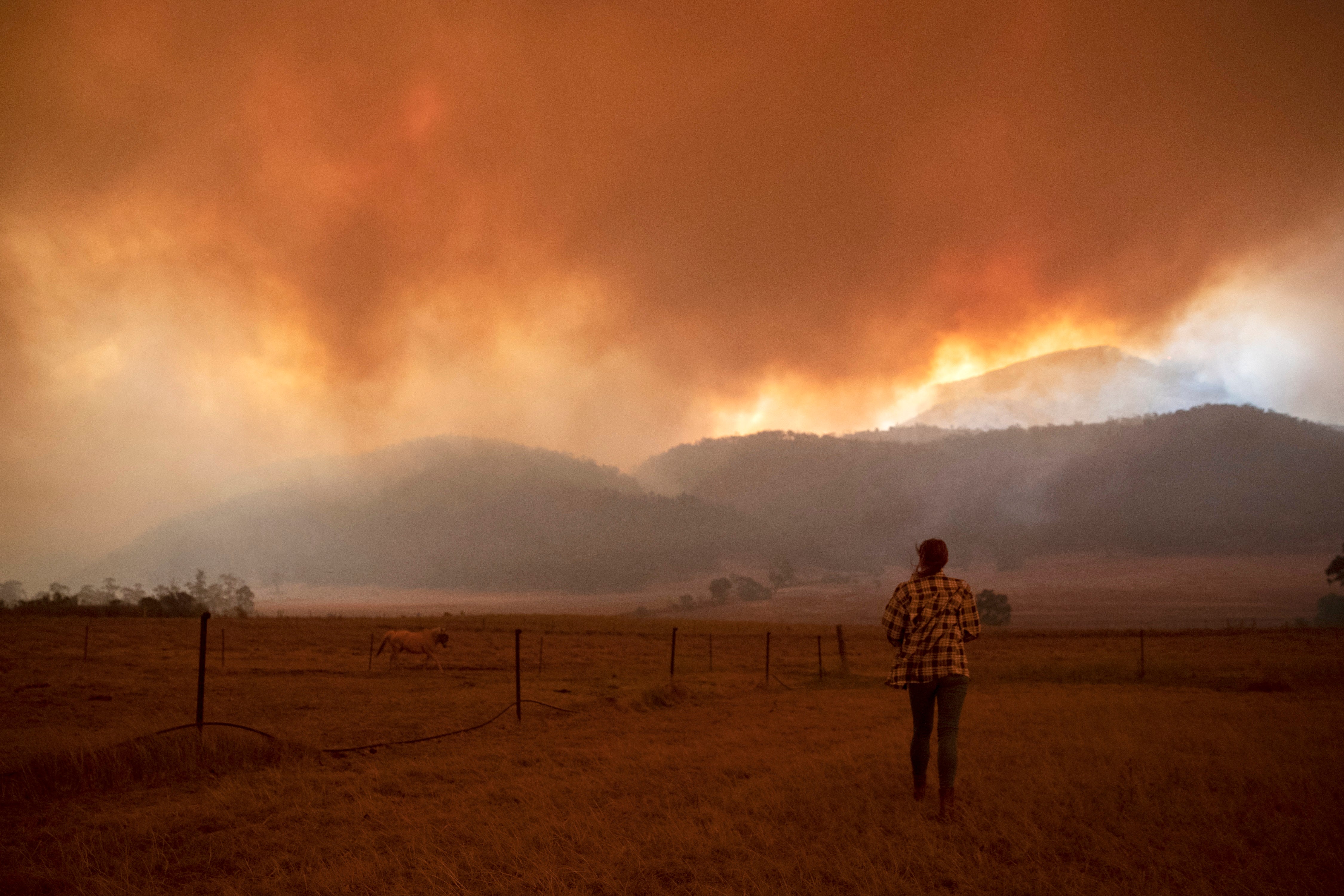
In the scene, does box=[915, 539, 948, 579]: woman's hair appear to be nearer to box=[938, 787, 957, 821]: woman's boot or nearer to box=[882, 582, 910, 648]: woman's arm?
box=[882, 582, 910, 648]: woman's arm

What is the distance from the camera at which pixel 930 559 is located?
666 centimetres

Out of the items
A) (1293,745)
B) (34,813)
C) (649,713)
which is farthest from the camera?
(649,713)

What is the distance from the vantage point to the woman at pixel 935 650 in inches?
246

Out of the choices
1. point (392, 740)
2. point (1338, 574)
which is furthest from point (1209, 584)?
point (392, 740)

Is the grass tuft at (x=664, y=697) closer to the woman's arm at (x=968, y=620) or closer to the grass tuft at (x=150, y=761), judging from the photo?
the grass tuft at (x=150, y=761)

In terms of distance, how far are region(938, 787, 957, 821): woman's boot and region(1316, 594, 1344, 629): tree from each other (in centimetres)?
13596

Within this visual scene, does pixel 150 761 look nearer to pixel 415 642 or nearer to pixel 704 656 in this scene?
pixel 415 642

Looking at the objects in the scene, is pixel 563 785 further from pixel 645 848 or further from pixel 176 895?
pixel 176 895

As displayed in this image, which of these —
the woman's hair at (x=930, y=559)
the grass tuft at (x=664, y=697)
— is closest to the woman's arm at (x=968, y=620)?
the woman's hair at (x=930, y=559)

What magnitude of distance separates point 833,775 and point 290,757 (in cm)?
691

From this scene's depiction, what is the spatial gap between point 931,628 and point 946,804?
1485 millimetres

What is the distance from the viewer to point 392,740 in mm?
11367

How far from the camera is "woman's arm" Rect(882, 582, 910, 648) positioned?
655 cm

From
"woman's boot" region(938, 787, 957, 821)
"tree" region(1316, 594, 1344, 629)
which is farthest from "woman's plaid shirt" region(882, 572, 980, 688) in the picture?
"tree" region(1316, 594, 1344, 629)
